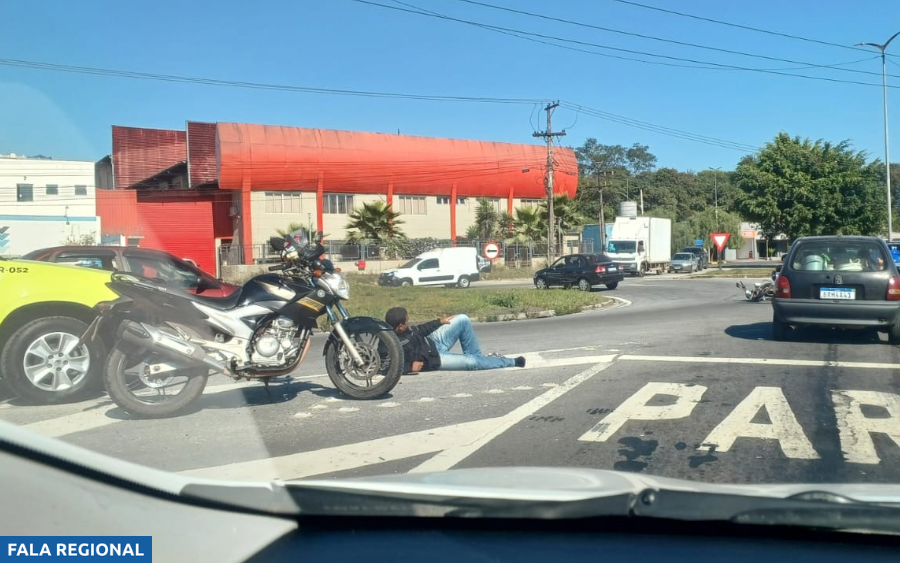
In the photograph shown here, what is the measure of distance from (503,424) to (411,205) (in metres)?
43.9

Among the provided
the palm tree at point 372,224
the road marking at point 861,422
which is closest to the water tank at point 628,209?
the palm tree at point 372,224

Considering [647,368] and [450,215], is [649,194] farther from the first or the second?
[647,368]

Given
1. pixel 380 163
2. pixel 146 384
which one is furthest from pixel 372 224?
pixel 146 384

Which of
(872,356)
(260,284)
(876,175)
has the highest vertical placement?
(876,175)

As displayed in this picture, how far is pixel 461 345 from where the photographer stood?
830 centimetres

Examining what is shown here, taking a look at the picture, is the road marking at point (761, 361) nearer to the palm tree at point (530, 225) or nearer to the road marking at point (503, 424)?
the road marking at point (503, 424)

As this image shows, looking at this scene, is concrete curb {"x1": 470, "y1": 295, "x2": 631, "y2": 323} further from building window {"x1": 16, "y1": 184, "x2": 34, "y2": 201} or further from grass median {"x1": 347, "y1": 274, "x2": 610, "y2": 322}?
building window {"x1": 16, "y1": 184, "x2": 34, "y2": 201}

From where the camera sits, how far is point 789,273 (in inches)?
409

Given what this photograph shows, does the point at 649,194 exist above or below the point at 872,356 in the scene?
above

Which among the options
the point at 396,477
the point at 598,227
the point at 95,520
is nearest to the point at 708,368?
the point at 396,477

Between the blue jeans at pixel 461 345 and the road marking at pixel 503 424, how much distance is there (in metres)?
1.08

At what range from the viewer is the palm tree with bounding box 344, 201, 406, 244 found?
139ft

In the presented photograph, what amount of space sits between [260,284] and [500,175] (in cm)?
4576

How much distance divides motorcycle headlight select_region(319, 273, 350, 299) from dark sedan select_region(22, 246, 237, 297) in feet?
2.82
